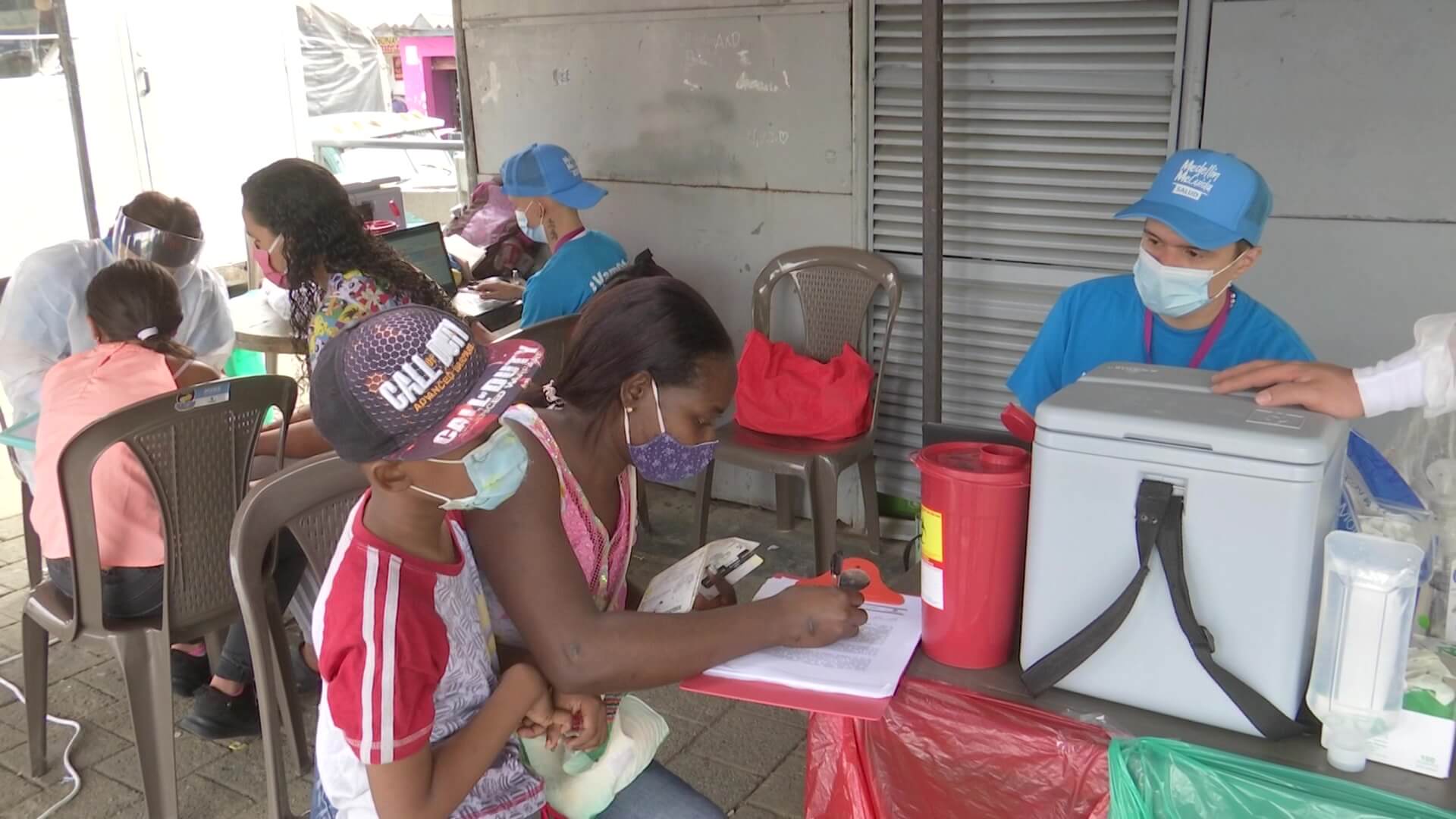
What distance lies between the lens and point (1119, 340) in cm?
208

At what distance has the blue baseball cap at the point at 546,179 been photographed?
3.67 m

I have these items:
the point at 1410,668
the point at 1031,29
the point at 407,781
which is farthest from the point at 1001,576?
the point at 1031,29

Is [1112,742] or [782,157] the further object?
[782,157]

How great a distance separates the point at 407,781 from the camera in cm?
124

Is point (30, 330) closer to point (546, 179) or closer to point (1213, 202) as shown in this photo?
point (546, 179)

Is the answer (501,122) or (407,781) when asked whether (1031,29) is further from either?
(407,781)

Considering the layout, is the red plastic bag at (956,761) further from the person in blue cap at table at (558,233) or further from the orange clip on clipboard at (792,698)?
the person in blue cap at table at (558,233)

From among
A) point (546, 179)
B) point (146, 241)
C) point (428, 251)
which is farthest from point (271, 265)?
point (428, 251)

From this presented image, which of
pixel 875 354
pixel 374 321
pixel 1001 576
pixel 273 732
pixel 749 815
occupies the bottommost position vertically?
pixel 749 815

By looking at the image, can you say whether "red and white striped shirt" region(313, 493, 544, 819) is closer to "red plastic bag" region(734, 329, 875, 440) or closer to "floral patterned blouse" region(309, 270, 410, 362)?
"floral patterned blouse" region(309, 270, 410, 362)

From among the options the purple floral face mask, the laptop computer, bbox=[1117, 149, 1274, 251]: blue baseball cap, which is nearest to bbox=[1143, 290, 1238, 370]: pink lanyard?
bbox=[1117, 149, 1274, 251]: blue baseball cap

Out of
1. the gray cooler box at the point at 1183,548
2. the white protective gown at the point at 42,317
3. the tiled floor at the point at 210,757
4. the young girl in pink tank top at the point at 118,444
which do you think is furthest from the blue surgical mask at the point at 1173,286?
the white protective gown at the point at 42,317

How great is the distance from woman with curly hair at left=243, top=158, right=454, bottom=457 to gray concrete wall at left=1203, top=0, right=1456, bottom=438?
2.23 meters

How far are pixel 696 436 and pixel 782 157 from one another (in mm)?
2294
